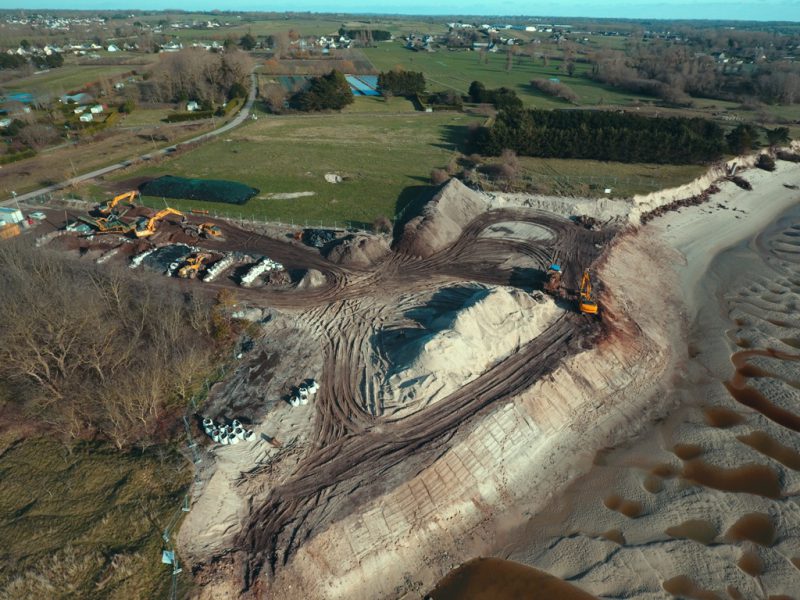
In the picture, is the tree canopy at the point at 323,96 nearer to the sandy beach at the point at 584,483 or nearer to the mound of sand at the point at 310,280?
the mound of sand at the point at 310,280

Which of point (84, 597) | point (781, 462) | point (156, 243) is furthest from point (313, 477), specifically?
point (156, 243)

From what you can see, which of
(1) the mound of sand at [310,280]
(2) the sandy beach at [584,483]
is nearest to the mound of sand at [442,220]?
(2) the sandy beach at [584,483]

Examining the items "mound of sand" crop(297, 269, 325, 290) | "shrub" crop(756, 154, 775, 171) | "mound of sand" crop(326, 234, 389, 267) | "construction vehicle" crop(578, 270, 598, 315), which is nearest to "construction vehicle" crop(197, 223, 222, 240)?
"mound of sand" crop(326, 234, 389, 267)

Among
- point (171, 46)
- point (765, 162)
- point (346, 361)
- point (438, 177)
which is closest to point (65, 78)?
point (171, 46)

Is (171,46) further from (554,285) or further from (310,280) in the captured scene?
(554,285)

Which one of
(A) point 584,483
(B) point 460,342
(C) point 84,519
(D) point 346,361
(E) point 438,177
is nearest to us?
(C) point 84,519

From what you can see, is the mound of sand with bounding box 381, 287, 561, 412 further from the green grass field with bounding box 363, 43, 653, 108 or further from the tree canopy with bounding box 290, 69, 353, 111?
the green grass field with bounding box 363, 43, 653, 108

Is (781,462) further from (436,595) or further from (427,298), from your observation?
(427,298)
